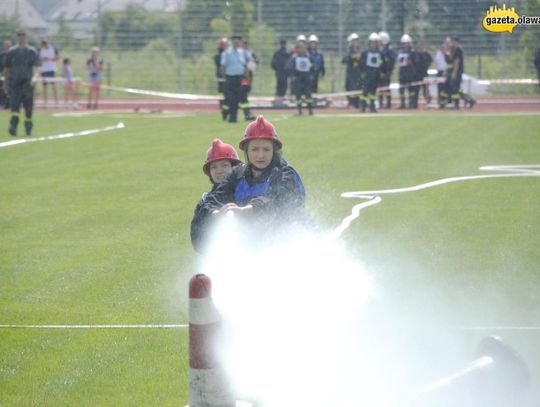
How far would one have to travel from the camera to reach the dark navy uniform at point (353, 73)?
4047 cm

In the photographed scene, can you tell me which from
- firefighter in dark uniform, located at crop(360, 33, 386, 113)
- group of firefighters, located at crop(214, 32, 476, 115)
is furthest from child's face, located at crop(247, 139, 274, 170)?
firefighter in dark uniform, located at crop(360, 33, 386, 113)

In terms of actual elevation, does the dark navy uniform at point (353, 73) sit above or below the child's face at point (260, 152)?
below

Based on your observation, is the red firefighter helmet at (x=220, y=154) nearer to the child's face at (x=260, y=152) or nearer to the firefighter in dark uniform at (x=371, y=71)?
the child's face at (x=260, y=152)

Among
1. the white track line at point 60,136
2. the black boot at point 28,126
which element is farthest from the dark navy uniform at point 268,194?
the black boot at point 28,126

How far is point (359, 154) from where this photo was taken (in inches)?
864

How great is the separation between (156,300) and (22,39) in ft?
64.7

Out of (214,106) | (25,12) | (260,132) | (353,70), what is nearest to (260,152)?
(260,132)

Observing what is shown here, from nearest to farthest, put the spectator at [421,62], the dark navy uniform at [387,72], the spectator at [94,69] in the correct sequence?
the dark navy uniform at [387,72] < the spectator at [421,62] < the spectator at [94,69]

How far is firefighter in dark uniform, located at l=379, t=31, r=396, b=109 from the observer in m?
39.8

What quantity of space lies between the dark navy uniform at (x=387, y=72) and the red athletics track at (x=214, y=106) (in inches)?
21.5

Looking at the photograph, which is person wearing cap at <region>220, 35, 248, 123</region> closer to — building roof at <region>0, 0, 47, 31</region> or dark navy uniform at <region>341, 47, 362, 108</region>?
dark navy uniform at <region>341, 47, 362, 108</region>

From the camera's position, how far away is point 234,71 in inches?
1302

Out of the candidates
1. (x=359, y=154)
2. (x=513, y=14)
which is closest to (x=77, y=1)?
(x=513, y=14)

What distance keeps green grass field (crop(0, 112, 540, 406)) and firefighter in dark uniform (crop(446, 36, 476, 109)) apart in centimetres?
1361
